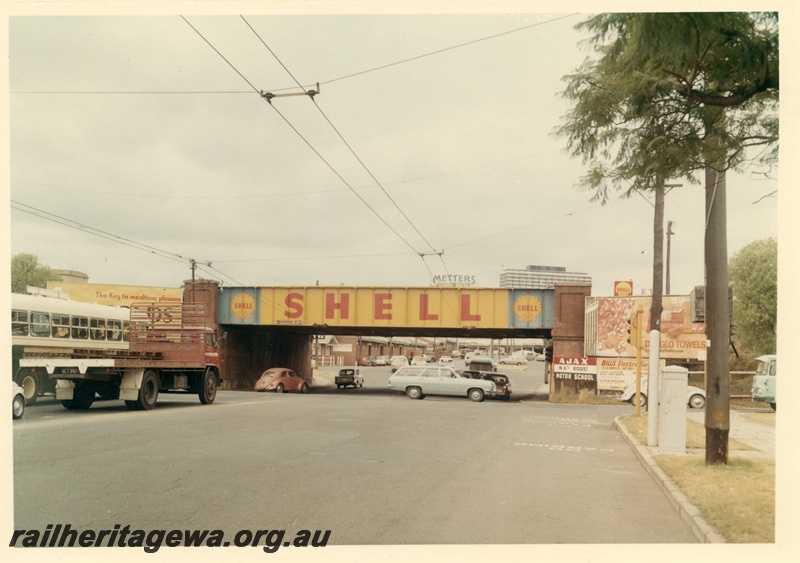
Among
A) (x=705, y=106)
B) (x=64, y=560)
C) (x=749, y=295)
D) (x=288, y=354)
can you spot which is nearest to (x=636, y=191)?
(x=705, y=106)

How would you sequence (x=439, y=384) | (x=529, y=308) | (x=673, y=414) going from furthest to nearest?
1. (x=529, y=308)
2. (x=439, y=384)
3. (x=673, y=414)

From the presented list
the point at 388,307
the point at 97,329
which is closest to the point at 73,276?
the point at 388,307

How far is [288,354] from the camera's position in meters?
49.4

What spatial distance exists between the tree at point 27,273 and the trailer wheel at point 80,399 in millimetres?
3145

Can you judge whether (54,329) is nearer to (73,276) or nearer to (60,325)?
(60,325)

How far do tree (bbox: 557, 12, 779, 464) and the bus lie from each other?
12088 millimetres

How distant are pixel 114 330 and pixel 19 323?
514 cm

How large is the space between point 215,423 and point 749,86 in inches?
489

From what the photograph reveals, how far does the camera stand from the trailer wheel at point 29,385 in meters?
15.0

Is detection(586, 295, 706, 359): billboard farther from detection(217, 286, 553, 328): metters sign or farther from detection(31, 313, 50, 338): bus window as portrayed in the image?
detection(31, 313, 50, 338): bus window

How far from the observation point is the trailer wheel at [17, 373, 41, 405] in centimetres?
1504

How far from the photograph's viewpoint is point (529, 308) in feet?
119

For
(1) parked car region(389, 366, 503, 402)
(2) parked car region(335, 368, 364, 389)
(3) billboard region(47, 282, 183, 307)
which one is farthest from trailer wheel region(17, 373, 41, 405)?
(3) billboard region(47, 282, 183, 307)

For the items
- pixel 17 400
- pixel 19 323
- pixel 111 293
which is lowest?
pixel 17 400
